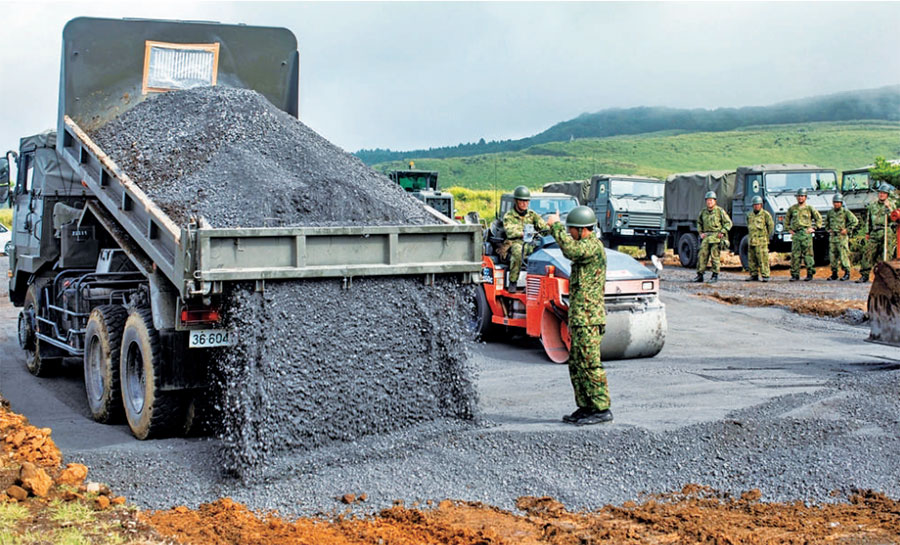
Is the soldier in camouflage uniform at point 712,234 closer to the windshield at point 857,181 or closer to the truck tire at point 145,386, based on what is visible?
the windshield at point 857,181

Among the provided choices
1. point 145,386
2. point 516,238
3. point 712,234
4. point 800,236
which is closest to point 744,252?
point 800,236

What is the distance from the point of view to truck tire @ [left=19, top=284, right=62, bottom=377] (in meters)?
10.5

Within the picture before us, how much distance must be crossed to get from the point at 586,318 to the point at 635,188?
21913 mm

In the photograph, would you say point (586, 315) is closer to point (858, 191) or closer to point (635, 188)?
point (858, 191)

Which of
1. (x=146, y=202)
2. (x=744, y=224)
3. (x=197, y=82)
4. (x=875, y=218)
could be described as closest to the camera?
(x=146, y=202)

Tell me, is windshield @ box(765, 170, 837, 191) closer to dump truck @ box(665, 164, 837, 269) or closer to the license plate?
dump truck @ box(665, 164, 837, 269)

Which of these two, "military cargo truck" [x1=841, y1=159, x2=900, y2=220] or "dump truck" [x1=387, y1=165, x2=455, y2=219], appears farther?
"dump truck" [x1=387, y1=165, x2=455, y2=219]

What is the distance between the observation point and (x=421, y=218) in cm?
757

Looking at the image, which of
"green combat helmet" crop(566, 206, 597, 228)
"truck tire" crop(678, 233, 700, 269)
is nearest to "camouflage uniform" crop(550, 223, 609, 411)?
"green combat helmet" crop(566, 206, 597, 228)

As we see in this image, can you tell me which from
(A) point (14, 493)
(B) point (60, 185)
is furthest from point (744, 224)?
(A) point (14, 493)

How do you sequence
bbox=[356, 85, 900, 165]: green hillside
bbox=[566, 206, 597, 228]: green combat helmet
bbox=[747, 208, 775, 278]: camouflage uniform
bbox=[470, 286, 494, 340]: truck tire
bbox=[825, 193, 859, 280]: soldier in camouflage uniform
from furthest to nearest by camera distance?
bbox=[356, 85, 900, 165]: green hillside → bbox=[825, 193, 859, 280]: soldier in camouflage uniform → bbox=[747, 208, 775, 278]: camouflage uniform → bbox=[470, 286, 494, 340]: truck tire → bbox=[566, 206, 597, 228]: green combat helmet

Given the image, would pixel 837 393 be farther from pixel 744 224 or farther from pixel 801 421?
pixel 744 224

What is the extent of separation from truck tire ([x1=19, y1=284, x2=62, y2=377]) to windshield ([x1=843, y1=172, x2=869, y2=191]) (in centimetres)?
2116

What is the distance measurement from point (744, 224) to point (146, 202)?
66.9 ft
